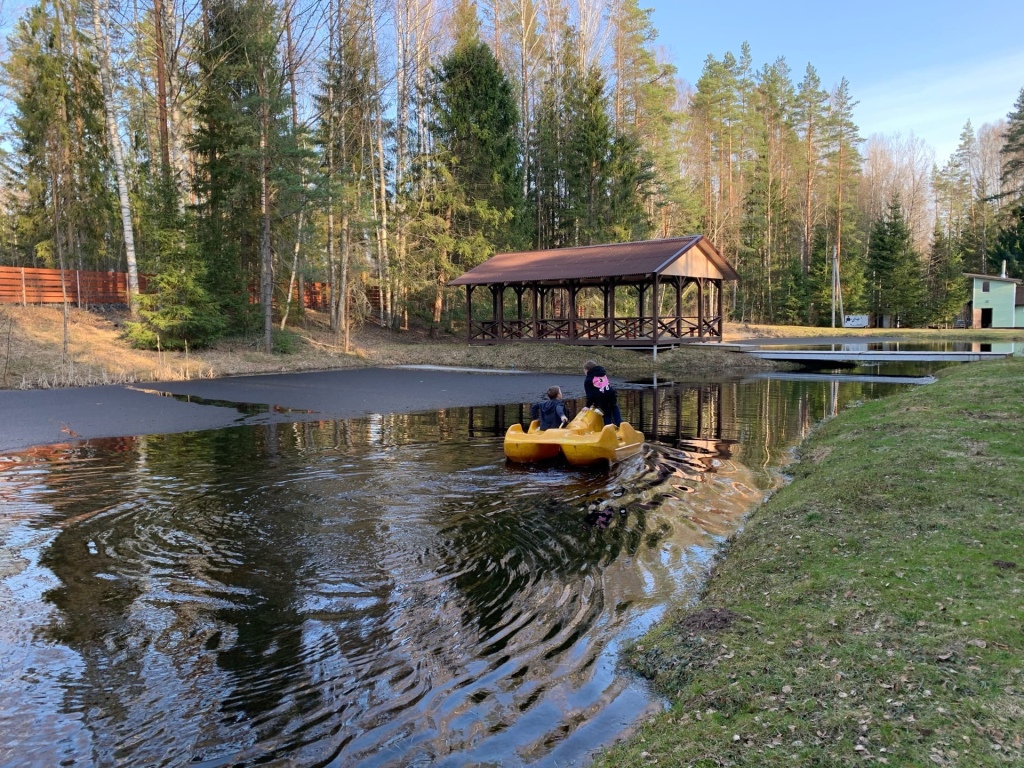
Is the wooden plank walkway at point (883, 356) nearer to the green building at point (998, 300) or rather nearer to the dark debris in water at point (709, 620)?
the dark debris in water at point (709, 620)

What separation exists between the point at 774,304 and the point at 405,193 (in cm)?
3506

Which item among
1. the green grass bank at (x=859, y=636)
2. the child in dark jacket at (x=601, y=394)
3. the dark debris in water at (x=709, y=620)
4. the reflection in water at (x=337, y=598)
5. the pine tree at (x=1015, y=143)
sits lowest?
the reflection in water at (x=337, y=598)

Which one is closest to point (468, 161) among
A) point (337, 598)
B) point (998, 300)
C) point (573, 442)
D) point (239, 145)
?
point (239, 145)

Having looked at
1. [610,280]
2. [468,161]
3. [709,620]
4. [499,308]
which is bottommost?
[709,620]

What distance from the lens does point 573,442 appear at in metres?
9.71

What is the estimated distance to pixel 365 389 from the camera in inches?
786

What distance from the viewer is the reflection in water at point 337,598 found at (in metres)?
3.64

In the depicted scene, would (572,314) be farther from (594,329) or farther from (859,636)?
(859,636)

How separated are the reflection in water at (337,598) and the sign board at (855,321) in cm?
5136

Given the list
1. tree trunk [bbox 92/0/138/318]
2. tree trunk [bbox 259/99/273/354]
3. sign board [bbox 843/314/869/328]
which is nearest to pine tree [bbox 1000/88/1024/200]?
sign board [bbox 843/314/869/328]

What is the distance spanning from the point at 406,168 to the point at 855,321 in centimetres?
3872

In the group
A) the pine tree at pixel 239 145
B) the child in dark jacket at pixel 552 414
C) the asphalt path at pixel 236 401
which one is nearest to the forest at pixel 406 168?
the pine tree at pixel 239 145

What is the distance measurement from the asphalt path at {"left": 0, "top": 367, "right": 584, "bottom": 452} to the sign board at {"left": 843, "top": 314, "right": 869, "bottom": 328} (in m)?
41.1

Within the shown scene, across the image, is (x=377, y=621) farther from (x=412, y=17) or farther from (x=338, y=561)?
(x=412, y=17)
